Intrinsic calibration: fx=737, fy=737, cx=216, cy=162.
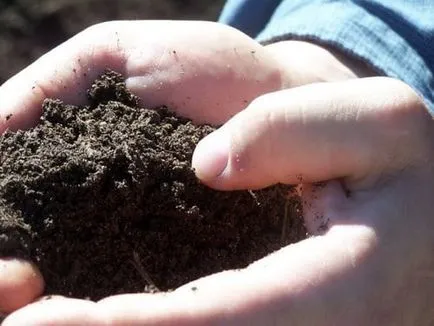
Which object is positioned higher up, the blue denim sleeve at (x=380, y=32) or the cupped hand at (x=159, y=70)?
the cupped hand at (x=159, y=70)

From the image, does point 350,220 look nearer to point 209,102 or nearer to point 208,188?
point 208,188

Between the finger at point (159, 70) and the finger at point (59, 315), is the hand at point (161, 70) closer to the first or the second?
the finger at point (159, 70)

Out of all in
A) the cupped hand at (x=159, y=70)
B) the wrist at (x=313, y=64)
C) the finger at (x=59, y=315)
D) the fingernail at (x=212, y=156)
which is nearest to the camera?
the finger at (x=59, y=315)

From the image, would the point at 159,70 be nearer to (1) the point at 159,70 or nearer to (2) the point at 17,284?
(1) the point at 159,70

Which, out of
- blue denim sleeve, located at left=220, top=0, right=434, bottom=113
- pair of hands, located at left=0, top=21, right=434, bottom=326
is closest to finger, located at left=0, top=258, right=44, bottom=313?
pair of hands, located at left=0, top=21, right=434, bottom=326

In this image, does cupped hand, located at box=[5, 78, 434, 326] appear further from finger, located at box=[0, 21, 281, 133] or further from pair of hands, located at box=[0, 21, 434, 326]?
finger, located at box=[0, 21, 281, 133]

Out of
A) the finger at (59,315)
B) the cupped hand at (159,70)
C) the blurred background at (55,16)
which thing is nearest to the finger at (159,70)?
the cupped hand at (159,70)

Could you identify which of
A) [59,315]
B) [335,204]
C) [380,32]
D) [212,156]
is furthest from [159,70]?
[380,32]
